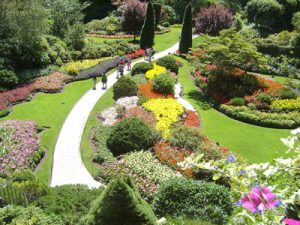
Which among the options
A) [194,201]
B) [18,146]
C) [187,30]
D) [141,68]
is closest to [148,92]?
[141,68]

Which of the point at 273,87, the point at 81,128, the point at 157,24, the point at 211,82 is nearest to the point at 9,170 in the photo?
the point at 81,128

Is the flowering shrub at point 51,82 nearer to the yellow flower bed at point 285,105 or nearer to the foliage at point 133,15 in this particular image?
the foliage at point 133,15

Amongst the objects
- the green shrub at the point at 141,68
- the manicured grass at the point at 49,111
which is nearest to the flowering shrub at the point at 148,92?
the green shrub at the point at 141,68

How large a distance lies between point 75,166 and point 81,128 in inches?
157

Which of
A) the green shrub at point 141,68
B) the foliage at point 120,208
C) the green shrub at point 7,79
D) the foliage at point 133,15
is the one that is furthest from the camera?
the foliage at point 133,15

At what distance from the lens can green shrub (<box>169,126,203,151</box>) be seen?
18984 millimetres

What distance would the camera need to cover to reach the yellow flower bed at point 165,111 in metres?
21.0

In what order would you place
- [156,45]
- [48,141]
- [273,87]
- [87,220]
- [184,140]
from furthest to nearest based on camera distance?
[156,45] < [273,87] < [48,141] < [184,140] < [87,220]

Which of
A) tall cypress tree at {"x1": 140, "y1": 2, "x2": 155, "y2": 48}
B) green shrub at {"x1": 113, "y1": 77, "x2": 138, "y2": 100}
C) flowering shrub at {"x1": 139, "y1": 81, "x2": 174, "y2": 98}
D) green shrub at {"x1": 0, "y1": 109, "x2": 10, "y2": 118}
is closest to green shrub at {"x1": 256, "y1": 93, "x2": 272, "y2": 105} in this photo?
flowering shrub at {"x1": 139, "y1": 81, "x2": 174, "y2": 98}

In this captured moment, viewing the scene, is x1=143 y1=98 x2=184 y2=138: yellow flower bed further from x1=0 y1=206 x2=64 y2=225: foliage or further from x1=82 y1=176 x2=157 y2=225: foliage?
x1=82 y1=176 x2=157 y2=225: foliage

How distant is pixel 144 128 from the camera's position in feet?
63.6

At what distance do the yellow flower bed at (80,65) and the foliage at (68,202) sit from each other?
16.8 meters

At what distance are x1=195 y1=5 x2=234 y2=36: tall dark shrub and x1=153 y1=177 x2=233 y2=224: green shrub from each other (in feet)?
92.9

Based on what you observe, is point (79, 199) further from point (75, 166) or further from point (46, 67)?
point (46, 67)
